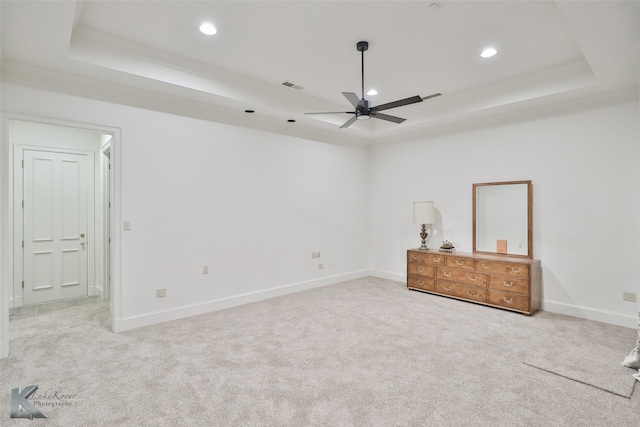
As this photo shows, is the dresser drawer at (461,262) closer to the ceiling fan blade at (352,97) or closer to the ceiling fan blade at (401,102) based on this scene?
the ceiling fan blade at (401,102)

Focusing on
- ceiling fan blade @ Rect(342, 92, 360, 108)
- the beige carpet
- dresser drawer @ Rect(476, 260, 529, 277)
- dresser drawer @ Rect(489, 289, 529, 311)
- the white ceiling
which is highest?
the white ceiling

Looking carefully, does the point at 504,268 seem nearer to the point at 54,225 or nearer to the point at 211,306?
the point at 211,306

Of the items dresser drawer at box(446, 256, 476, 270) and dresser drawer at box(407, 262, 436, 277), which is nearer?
dresser drawer at box(446, 256, 476, 270)

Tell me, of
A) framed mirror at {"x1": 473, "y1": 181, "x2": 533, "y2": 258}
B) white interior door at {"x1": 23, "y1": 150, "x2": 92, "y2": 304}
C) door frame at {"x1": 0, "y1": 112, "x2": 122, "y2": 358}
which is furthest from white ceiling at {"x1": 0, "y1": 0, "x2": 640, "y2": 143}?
white interior door at {"x1": 23, "y1": 150, "x2": 92, "y2": 304}

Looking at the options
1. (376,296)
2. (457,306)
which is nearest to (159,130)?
(376,296)

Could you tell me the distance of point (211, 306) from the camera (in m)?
4.30

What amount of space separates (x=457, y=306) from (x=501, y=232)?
125 cm

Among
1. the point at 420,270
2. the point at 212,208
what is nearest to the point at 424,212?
the point at 420,270

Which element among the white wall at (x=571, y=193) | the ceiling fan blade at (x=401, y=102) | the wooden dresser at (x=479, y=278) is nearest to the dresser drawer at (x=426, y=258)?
the wooden dresser at (x=479, y=278)

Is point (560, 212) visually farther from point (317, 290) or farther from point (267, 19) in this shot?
point (267, 19)

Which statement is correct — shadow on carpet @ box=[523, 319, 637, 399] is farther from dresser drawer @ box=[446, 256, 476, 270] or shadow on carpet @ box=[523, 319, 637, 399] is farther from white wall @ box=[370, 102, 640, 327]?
dresser drawer @ box=[446, 256, 476, 270]

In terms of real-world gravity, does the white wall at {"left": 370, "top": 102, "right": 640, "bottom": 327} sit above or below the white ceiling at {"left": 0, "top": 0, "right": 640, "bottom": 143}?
below

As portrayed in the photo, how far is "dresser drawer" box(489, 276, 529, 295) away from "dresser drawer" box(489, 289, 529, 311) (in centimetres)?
5

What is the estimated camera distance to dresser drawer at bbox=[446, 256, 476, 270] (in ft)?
15.0
